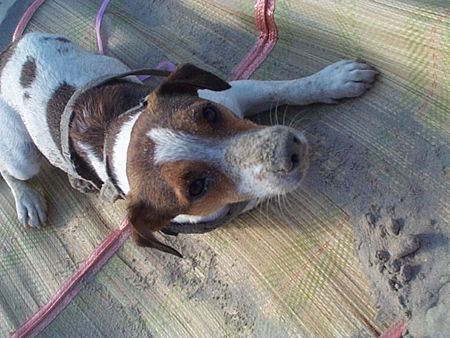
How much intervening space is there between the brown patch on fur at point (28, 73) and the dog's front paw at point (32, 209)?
882mm

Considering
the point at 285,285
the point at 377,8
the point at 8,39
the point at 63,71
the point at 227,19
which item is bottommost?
the point at 8,39

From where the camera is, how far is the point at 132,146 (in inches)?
125

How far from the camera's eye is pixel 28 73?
4062 mm

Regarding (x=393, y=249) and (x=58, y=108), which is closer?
(x=393, y=249)

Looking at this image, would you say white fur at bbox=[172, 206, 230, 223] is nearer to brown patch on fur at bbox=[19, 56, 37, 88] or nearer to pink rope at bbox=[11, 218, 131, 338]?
pink rope at bbox=[11, 218, 131, 338]

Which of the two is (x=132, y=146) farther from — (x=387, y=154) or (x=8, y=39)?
(x=8, y=39)

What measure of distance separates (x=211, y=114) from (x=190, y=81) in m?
0.23

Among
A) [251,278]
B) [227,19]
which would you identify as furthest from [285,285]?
[227,19]

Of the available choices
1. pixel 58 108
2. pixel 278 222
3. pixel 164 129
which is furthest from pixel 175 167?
pixel 58 108

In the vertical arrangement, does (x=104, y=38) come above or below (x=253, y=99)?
below

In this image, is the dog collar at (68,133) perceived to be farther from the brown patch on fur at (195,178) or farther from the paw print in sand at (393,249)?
the paw print in sand at (393,249)

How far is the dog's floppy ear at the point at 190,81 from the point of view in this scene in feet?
10.5

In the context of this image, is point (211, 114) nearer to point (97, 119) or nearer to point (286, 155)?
point (286, 155)

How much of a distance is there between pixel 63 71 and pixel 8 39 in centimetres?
206
